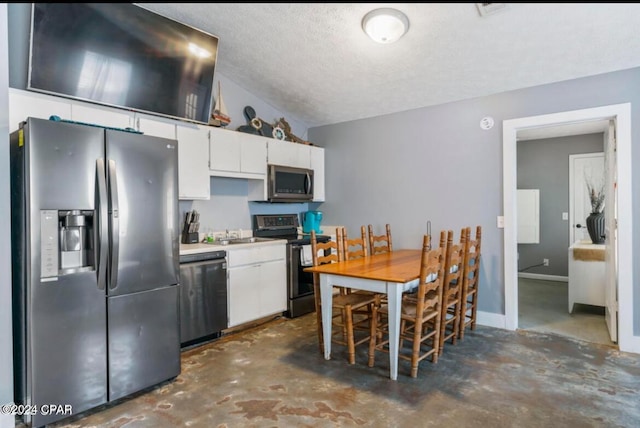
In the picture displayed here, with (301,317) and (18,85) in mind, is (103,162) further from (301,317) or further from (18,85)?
(301,317)

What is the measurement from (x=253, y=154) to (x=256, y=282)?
54.3 inches

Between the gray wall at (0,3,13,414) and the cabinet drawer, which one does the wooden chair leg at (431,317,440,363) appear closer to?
the cabinet drawer

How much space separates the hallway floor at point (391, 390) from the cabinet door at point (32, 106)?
6.53ft

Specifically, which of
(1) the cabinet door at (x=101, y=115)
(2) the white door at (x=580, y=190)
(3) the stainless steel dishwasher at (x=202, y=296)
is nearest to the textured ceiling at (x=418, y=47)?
(1) the cabinet door at (x=101, y=115)

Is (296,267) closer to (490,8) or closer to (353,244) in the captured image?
(353,244)

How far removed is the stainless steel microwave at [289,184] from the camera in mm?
4223

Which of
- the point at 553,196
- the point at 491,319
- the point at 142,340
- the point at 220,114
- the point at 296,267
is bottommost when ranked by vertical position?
the point at 491,319

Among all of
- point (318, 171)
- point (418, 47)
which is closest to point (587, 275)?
point (418, 47)

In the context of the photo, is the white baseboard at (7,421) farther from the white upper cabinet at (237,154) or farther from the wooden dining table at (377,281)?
the white upper cabinet at (237,154)

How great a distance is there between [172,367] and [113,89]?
2186 mm

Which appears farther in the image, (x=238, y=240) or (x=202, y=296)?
(x=238, y=240)

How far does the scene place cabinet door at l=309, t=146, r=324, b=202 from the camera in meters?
4.86

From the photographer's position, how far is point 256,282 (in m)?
3.75

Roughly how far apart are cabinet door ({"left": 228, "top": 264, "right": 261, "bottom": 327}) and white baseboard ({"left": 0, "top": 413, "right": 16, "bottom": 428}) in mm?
1660
